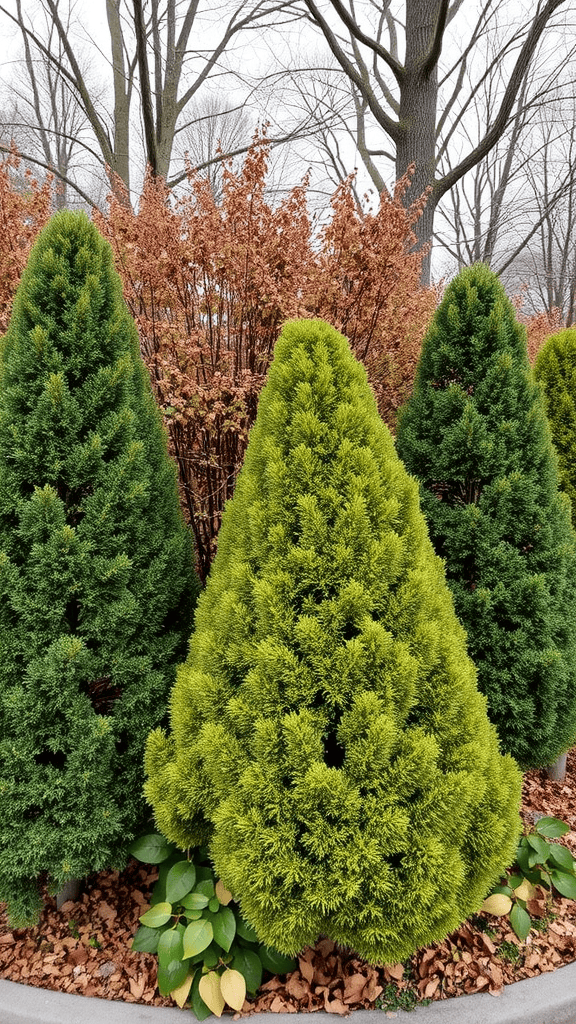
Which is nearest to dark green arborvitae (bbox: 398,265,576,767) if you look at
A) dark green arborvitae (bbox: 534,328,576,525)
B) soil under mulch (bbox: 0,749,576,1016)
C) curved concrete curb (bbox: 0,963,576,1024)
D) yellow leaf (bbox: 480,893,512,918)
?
yellow leaf (bbox: 480,893,512,918)

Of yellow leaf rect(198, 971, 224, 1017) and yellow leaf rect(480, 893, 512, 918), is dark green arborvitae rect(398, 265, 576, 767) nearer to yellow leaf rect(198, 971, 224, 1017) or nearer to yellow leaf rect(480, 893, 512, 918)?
yellow leaf rect(480, 893, 512, 918)

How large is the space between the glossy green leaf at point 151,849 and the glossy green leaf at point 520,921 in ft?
3.88

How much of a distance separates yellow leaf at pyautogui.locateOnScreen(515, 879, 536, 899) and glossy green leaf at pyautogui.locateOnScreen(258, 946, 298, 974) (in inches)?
35.1

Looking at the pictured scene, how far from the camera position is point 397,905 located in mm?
1381

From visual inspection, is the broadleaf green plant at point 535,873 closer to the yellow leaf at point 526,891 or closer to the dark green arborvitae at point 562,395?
the yellow leaf at point 526,891

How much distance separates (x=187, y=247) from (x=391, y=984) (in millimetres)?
3139

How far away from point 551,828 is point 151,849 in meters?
1.52

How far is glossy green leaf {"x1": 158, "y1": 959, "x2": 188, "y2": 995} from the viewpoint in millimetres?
1601

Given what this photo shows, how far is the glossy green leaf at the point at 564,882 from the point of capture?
2012 millimetres

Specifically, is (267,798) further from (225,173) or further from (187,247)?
(225,173)

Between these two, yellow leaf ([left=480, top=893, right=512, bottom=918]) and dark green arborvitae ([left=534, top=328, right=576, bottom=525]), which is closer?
yellow leaf ([left=480, top=893, right=512, bottom=918])

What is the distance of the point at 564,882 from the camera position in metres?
2.04

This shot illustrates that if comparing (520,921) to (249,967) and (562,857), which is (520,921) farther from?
(249,967)

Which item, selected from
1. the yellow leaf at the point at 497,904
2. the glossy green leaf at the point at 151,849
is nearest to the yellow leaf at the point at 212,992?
the glossy green leaf at the point at 151,849
